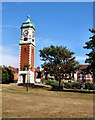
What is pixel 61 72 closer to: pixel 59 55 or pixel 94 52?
pixel 59 55

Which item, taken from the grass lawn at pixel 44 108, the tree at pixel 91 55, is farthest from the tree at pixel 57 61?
the grass lawn at pixel 44 108

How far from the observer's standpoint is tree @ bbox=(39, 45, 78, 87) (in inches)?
2240

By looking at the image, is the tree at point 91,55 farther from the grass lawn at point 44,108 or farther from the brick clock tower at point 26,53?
the brick clock tower at point 26,53

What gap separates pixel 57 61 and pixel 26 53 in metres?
19.2

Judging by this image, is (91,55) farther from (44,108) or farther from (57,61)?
(44,108)

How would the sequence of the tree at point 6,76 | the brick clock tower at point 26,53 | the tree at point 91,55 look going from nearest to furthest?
the tree at point 91,55 < the tree at point 6,76 < the brick clock tower at point 26,53

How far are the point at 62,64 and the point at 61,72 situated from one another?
176 centimetres

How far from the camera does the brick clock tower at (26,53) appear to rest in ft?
244

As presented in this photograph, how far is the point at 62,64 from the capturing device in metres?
57.9

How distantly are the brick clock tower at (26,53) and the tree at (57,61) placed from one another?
16.4 m

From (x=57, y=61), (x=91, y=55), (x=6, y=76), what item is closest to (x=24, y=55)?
(x=6, y=76)

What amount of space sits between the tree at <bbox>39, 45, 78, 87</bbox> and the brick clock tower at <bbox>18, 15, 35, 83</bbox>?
16364mm

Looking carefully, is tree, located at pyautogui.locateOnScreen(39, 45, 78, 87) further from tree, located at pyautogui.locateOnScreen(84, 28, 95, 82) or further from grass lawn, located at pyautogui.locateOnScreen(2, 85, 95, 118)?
grass lawn, located at pyautogui.locateOnScreen(2, 85, 95, 118)

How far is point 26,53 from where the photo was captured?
245 ft
